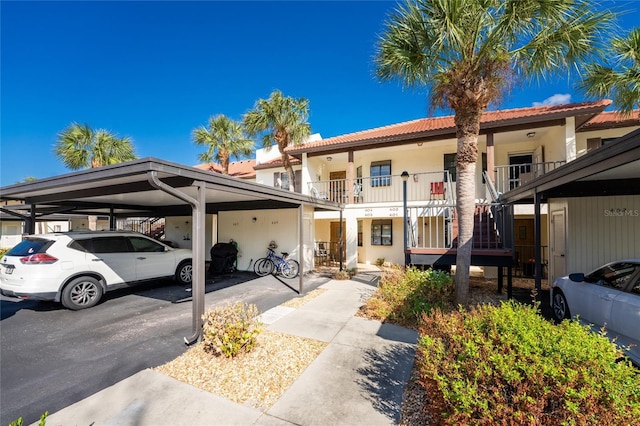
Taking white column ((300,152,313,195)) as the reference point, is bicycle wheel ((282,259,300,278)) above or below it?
below

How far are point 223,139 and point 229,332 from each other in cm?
1353

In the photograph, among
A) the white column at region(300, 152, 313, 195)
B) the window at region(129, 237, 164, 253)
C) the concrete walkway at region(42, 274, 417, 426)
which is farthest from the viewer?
the white column at region(300, 152, 313, 195)

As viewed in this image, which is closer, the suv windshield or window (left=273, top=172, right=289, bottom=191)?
the suv windshield

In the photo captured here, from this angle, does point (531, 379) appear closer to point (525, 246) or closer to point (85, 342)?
point (85, 342)

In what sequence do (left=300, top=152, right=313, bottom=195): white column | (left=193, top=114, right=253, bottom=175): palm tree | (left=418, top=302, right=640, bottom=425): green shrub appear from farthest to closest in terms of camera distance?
(left=193, top=114, right=253, bottom=175): palm tree, (left=300, top=152, right=313, bottom=195): white column, (left=418, top=302, right=640, bottom=425): green shrub

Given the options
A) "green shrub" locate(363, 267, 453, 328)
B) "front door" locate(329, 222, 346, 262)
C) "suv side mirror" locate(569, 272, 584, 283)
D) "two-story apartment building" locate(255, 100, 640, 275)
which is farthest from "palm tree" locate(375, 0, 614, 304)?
"front door" locate(329, 222, 346, 262)

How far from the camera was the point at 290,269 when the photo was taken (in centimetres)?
999

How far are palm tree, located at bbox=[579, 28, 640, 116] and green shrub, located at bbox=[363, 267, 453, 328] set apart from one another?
21.6 ft

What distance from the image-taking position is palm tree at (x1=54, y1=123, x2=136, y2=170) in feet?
41.1

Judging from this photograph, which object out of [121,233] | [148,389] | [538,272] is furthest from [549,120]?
[121,233]

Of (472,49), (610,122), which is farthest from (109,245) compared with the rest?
(610,122)

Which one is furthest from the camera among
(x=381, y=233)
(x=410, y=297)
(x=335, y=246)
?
(x=335, y=246)

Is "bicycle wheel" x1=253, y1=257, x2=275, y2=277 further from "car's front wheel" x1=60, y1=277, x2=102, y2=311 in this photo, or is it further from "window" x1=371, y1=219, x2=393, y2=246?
"window" x1=371, y1=219, x2=393, y2=246

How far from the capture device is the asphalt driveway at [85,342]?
Answer: 3.17 m
